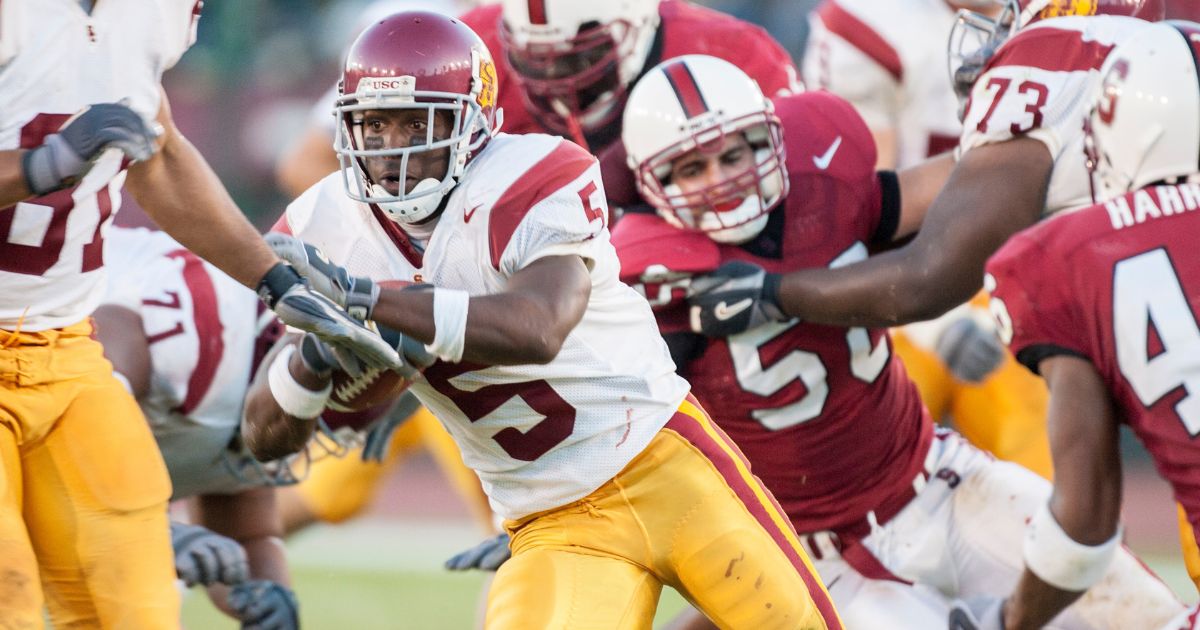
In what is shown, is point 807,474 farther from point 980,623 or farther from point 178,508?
point 178,508

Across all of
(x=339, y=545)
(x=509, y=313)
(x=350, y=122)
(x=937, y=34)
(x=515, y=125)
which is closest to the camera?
(x=509, y=313)

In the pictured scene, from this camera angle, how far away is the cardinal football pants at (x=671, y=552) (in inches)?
110

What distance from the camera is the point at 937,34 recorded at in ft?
17.7

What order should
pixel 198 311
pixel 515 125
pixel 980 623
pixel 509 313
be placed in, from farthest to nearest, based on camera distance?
1. pixel 515 125
2. pixel 198 311
3. pixel 980 623
4. pixel 509 313

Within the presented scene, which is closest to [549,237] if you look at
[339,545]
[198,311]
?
[198,311]

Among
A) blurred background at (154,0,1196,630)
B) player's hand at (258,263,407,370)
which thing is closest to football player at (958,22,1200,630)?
player's hand at (258,263,407,370)

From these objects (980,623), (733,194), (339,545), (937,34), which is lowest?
(339,545)

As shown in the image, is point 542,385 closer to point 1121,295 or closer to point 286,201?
point 1121,295

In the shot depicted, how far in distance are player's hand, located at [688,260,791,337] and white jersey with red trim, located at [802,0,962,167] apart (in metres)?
2.06

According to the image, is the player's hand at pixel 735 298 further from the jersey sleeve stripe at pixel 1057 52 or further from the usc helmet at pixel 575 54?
the usc helmet at pixel 575 54

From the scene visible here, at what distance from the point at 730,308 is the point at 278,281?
1.27 m

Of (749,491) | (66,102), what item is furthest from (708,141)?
(66,102)

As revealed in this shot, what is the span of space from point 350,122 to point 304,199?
0.60 feet

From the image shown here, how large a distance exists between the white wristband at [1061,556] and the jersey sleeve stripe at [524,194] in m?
1.12
